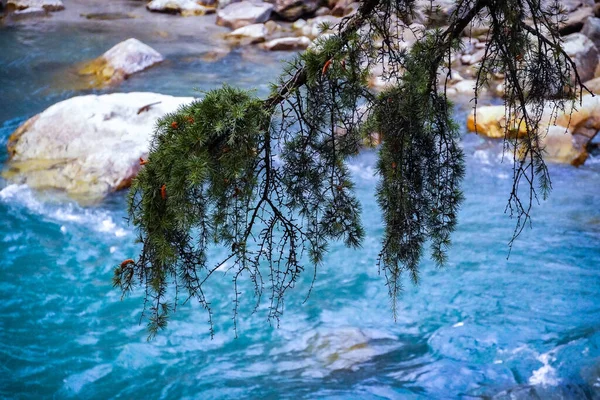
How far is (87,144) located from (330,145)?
6.50 metres

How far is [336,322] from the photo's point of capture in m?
6.00

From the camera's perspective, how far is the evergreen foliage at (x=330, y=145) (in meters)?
2.64

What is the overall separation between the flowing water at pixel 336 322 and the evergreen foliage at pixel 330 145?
238cm

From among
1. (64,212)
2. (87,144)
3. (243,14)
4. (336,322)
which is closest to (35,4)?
(243,14)

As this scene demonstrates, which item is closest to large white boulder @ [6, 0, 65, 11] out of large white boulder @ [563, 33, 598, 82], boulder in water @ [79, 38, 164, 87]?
boulder in water @ [79, 38, 164, 87]

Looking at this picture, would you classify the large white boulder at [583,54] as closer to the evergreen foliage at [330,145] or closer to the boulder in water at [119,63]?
the boulder in water at [119,63]

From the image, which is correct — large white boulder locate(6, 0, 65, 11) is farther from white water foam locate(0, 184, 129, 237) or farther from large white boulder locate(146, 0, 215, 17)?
white water foam locate(0, 184, 129, 237)

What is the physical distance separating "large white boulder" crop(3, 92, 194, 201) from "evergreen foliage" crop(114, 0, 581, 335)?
5.48m

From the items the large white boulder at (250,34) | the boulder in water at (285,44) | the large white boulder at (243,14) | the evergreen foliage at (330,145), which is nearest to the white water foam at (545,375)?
the evergreen foliage at (330,145)

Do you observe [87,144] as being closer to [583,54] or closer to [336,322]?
[336,322]

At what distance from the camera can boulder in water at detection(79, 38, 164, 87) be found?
500 inches

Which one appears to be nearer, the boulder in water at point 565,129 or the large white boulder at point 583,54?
the boulder in water at point 565,129

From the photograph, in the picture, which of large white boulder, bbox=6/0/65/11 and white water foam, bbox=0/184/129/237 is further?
large white boulder, bbox=6/0/65/11

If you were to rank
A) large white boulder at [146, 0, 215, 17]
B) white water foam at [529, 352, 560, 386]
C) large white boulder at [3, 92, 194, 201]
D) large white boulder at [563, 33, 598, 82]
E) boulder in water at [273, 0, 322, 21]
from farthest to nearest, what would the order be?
1. large white boulder at [146, 0, 215, 17]
2. boulder in water at [273, 0, 322, 21]
3. large white boulder at [563, 33, 598, 82]
4. large white boulder at [3, 92, 194, 201]
5. white water foam at [529, 352, 560, 386]
